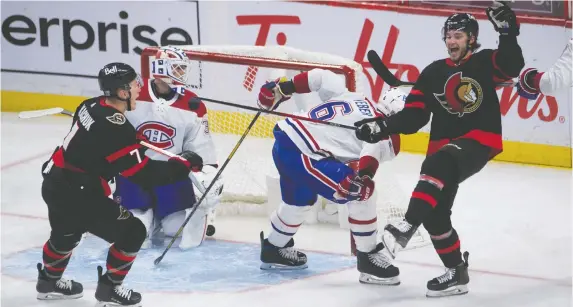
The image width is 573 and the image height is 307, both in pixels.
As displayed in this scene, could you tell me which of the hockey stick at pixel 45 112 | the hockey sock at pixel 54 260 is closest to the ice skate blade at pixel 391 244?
the hockey sock at pixel 54 260

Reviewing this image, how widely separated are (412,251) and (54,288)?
5.48 ft

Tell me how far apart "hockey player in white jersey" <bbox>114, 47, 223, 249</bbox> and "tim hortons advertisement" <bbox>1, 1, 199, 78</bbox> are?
1.97 metres

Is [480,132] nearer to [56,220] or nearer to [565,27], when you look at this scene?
[56,220]

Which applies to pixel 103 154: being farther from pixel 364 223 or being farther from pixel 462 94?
pixel 462 94

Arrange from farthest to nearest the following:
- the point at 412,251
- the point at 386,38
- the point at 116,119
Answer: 1. the point at 386,38
2. the point at 412,251
3. the point at 116,119

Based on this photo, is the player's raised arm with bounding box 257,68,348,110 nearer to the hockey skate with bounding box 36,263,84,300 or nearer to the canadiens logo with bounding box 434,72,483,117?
the canadiens logo with bounding box 434,72,483,117

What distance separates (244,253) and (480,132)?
1372 mm

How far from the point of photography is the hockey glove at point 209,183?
18.5ft

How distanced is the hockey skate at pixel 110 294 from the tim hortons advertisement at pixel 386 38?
2814 mm

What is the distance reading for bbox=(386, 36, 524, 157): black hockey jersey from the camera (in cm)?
487

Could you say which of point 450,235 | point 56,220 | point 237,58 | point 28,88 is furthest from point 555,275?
point 28,88

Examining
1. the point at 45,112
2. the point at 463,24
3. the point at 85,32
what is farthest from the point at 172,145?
the point at 85,32

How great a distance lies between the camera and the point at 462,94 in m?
4.89

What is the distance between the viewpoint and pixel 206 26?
7.71 meters
